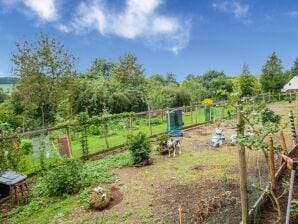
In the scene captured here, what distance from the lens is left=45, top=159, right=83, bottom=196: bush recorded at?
848 centimetres

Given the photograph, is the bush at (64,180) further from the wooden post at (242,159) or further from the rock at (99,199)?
the wooden post at (242,159)

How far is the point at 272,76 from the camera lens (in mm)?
41188

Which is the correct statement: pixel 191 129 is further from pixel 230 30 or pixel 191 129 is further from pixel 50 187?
pixel 230 30

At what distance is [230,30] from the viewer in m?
76.2

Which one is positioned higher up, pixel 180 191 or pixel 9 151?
pixel 9 151

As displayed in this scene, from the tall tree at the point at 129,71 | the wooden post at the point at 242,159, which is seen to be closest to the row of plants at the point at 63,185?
the wooden post at the point at 242,159

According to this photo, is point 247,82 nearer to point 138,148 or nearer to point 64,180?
point 138,148

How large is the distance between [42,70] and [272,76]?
29.1 m

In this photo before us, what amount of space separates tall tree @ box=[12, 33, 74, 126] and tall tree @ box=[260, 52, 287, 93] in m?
26.8

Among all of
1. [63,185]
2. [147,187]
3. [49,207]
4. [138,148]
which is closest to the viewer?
[49,207]

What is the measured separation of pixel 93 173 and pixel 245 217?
613cm

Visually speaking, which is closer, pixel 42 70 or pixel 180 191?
pixel 180 191

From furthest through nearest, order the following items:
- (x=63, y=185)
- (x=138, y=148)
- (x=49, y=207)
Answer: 1. (x=138, y=148)
2. (x=63, y=185)
3. (x=49, y=207)

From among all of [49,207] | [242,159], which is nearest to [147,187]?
[49,207]
